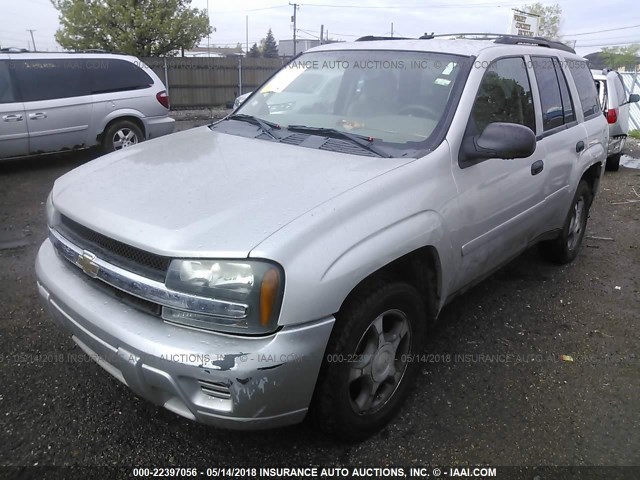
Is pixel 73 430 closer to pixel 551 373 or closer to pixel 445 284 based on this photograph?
pixel 445 284

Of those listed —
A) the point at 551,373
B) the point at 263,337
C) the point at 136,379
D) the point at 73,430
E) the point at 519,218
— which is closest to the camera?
the point at 263,337

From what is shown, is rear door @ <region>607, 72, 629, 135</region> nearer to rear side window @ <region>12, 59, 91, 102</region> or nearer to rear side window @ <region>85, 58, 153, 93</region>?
rear side window @ <region>85, 58, 153, 93</region>

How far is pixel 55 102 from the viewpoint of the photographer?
789 cm

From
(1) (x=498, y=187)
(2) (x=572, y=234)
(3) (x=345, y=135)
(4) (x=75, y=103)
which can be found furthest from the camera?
(4) (x=75, y=103)

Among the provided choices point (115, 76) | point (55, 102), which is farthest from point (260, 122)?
point (115, 76)

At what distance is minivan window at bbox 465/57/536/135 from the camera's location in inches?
119

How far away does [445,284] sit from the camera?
2.78 m

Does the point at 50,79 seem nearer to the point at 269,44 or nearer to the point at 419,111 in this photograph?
the point at 419,111

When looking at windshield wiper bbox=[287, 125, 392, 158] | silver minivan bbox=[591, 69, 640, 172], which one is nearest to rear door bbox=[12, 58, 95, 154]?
windshield wiper bbox=[287, 125, 392, 158]

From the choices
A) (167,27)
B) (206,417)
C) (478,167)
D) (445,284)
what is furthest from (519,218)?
(167,27)

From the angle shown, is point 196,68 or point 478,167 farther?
point 196,68

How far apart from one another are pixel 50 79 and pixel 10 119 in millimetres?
965

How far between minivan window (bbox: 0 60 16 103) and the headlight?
711 centimetres

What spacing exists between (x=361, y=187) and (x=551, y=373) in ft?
5.93
